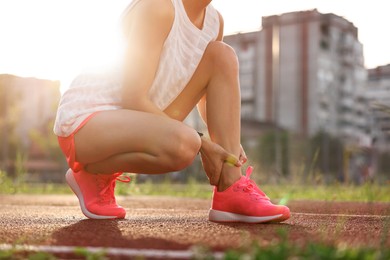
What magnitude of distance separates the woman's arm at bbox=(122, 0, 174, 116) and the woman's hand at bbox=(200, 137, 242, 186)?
10.4 inches

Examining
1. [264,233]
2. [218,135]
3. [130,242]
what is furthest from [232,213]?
[130,242]

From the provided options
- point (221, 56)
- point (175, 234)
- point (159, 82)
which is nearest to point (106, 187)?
point (159, 82)

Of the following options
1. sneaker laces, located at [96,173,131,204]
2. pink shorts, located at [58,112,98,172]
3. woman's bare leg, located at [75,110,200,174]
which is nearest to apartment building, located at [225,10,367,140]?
sneaker laces, located at [96,173,131,204]

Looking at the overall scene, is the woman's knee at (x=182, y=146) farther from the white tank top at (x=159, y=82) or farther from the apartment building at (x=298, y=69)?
the apartment building at (x=298, y=69)

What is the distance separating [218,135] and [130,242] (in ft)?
3.23

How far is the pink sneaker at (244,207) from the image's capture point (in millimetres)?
2727

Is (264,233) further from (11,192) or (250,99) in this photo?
(250,99)

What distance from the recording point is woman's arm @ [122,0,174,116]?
264 centimetres

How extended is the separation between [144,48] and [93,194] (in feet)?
2.40

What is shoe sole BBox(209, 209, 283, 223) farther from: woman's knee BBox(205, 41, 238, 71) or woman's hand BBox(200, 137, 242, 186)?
woman's knee BBox(205, 41, 238, 71)

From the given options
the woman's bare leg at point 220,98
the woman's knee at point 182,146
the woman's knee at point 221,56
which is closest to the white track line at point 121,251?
the woman's knee at point 182,146

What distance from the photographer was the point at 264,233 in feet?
7.52

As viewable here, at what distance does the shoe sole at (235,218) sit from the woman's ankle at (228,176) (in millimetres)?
109

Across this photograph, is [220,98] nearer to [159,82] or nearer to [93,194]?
[159,82]
